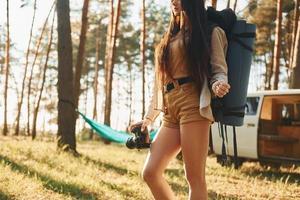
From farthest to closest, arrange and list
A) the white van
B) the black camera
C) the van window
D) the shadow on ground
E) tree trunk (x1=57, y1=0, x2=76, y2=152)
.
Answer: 1. tree trunk (x1=57, y1=0, x2=76, y2=152)
2. the van window
3. the white van
4. the shadow on ground
5. the black camera

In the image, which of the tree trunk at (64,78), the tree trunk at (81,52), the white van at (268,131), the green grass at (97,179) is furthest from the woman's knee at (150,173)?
the tree trunk at (81,52)

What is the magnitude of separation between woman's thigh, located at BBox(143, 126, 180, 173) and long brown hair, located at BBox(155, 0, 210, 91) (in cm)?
36

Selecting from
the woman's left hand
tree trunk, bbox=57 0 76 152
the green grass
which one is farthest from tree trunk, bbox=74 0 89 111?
the woman's left hand

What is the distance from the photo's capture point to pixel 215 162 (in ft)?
33.1

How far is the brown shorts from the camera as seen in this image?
277cm

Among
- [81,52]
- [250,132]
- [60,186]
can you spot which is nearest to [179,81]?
[60,186]

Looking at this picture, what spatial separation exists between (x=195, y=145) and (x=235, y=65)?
0.59 m

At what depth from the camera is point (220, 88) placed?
256 cm

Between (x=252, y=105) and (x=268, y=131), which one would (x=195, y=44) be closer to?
(x=252, y=105)

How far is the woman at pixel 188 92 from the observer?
2.76 m

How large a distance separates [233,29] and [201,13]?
0.80 feet

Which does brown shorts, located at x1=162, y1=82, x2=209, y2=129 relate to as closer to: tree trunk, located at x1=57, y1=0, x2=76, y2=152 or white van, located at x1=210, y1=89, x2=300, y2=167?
white van, located at x1=210, y1=89, x2=300, y2=167

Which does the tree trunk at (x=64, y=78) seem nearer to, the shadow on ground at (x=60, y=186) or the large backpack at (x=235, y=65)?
the shadow on ground at (x=60, y=186)

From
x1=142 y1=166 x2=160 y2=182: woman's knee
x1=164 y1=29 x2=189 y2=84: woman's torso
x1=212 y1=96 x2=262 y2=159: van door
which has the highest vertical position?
x1=164 y1=29 x2=189 y2=84: woman's torso
